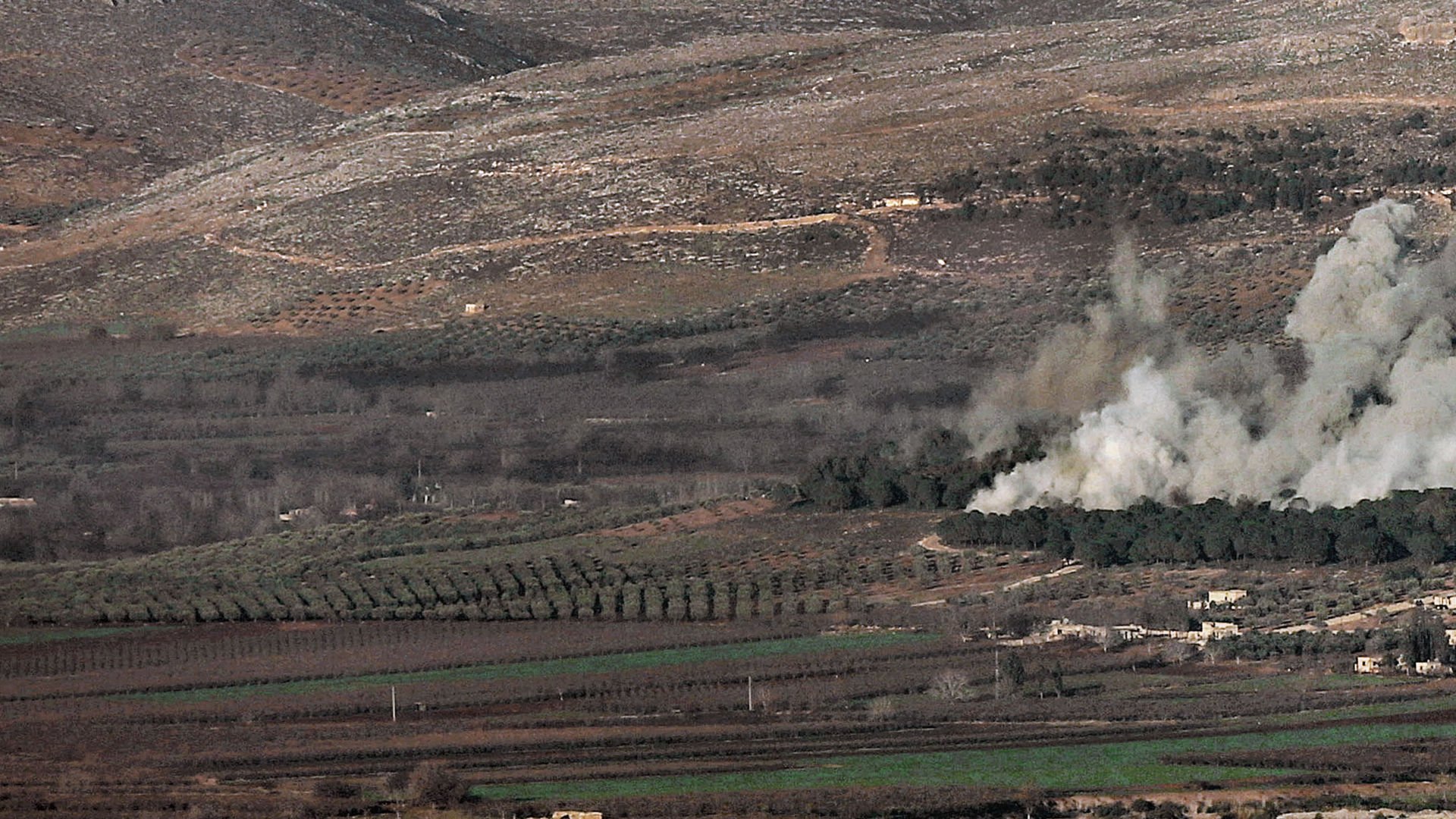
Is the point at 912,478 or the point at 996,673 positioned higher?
the point at 912,478

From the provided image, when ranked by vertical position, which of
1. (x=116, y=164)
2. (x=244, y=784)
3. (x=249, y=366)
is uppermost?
(x=116, y=164)

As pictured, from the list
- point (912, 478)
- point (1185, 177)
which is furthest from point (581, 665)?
point (1185, 177)

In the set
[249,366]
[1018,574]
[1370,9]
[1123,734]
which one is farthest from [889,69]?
[1123,734]

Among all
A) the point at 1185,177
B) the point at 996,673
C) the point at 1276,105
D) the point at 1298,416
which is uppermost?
the point at 1276,105

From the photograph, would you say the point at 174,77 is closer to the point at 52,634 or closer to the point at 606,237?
the point at 606,237

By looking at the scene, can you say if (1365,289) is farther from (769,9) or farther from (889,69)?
(769,9)

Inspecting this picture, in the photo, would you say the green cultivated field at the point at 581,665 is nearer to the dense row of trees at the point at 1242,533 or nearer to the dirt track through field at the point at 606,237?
the dense row of trees at the point at 1242,533
